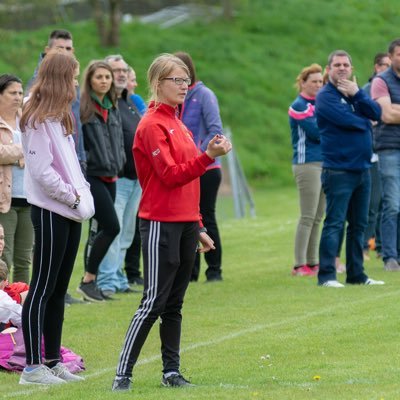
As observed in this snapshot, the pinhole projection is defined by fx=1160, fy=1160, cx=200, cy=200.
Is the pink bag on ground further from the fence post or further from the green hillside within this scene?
the green hillside

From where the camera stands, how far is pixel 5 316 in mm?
8922

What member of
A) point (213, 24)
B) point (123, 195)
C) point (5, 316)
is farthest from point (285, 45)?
point (5, 316)

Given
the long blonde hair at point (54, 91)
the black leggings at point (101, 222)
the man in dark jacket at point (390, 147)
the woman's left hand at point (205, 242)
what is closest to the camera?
the woman's left hand at point (205, 242)

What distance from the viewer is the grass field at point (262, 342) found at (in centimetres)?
755

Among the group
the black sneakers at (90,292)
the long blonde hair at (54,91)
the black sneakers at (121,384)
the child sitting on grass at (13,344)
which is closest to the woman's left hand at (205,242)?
the black sneakers at (121,384)

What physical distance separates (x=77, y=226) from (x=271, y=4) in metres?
40.7

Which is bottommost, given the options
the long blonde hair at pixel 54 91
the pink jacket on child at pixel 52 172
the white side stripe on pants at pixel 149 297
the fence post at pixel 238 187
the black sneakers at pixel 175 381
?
the fence post at pixel 238 187

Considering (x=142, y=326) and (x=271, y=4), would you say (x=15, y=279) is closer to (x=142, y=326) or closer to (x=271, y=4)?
(x=142, y=326)

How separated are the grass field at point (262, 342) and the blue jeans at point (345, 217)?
0.40m

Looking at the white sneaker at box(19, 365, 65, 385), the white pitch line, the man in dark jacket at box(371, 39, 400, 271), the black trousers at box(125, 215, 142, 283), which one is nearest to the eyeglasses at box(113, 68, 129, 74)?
the black trousers at box(125, 215, 142, 283)

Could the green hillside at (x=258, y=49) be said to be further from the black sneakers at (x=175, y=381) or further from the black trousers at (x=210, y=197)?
the black sneakers at (x=175, y=381)

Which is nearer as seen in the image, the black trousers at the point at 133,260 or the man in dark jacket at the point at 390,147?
the man in dark jacket at the point at 390,147

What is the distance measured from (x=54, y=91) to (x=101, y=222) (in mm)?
3752

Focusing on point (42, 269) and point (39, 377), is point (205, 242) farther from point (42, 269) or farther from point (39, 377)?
point (39, 377)
